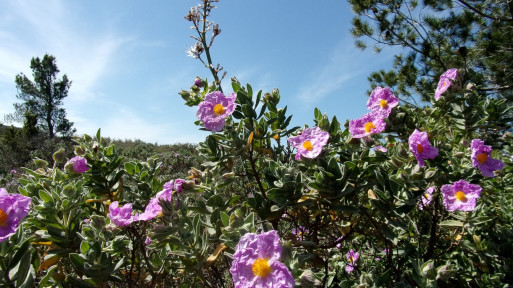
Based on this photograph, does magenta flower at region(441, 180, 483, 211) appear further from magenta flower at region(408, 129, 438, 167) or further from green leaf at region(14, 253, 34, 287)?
green leaf at region(14, 253, 34, 287)

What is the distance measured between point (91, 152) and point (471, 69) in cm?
812

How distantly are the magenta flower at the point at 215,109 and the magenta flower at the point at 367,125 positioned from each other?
53 cm

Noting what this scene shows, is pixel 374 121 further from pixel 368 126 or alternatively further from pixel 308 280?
pixel 308 280

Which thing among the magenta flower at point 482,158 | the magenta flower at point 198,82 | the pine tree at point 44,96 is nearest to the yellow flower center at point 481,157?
the magenta flower at point 482,158

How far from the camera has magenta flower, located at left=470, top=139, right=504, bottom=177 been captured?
1.35 m

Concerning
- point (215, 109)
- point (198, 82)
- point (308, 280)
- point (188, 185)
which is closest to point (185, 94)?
point (198, 82)

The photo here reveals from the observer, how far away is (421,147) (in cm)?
126

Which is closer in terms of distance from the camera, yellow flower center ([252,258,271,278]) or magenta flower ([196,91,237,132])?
yellow flower center ([252,258,271,278])

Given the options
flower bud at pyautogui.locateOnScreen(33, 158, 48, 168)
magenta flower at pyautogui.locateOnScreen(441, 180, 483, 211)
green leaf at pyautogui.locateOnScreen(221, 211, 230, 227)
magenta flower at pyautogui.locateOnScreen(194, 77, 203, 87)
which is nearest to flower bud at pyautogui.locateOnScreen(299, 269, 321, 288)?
green leaf at pyautogui.locateOnScreen(221, 211, 230, 227)

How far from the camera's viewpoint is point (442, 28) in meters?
7.63

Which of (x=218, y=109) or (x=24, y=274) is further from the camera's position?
(x=218, y=109)

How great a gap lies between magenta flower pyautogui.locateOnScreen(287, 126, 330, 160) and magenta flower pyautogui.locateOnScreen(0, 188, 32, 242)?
104 cm

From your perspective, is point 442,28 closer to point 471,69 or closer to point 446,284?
point 471,69

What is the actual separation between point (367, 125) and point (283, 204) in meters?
0.50
